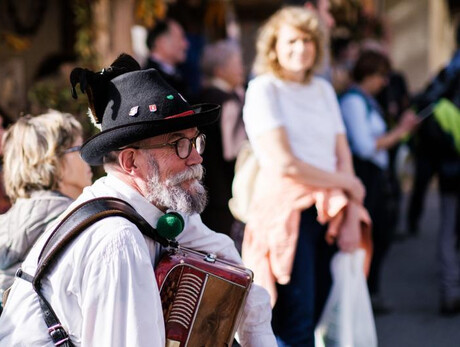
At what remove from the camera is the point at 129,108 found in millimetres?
2529

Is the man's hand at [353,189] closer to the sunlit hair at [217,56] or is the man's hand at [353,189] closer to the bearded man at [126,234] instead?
the bearded man at [126,234]

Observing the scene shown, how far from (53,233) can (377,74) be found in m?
4.02

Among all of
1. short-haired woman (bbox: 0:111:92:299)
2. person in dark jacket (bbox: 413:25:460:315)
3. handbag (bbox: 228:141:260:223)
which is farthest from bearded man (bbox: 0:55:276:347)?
person in dark jacket (bbox: 413:25:460:315)

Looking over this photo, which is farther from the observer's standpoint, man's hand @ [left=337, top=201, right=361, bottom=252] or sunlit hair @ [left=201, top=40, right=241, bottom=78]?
sunlit hair @ [left=201, top=40, right=241, bottom=78]

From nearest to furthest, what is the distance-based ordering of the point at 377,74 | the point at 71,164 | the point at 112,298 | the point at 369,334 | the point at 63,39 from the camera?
the point at 112,298
the point at 71,164
the point at 369,334
the point at 377,74
the point at 63,39

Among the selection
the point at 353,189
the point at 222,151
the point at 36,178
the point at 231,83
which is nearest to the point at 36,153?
the point at 36,178

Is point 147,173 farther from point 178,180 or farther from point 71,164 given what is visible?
point 71,164

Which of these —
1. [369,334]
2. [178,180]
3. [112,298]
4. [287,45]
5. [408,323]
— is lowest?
[408,323]

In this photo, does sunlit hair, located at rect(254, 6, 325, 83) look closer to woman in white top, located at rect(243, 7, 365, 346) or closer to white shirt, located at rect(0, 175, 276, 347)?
woman in white top, located at rect(243, 7, 365, 346)

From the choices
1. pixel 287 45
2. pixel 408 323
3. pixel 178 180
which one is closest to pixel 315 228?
pixel 287 45

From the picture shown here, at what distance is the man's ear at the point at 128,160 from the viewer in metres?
2.57

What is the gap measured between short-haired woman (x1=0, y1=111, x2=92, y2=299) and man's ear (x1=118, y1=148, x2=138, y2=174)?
0.80 meters

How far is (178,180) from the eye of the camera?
260 cm

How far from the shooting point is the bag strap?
7.79ft
